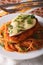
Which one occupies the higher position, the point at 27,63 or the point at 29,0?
the point at 29,0

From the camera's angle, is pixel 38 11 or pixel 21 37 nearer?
pixel 21 37

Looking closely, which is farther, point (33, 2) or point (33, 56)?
point (33, 2)

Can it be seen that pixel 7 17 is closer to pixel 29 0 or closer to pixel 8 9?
pixel 8 9

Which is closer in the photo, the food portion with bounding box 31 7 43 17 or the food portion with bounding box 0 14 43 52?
the food portion with bounding box 0 14 43 52

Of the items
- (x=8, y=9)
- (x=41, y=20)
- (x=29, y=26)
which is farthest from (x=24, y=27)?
(x=8, y=9)

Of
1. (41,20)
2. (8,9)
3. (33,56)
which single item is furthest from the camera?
(8,9)

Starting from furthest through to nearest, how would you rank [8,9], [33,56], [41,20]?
[8,9] → [41,20] → [33,56]

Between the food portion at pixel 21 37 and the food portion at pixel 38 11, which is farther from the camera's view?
the food portion at pixel 38 11

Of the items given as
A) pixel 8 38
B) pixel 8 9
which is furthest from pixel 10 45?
pixel 8 9
